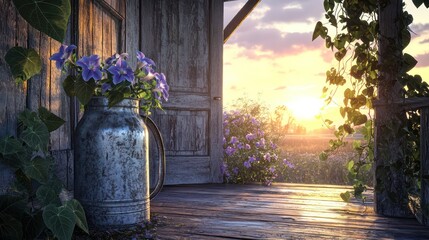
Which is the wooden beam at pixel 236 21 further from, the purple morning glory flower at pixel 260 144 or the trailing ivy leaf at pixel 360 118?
the trailing ivy leaf at pixel 360 118

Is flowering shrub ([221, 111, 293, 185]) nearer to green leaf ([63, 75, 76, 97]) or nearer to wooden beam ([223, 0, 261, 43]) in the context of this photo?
wooden beam ([223, 0, 261, 43])

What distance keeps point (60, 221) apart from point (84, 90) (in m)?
0.64

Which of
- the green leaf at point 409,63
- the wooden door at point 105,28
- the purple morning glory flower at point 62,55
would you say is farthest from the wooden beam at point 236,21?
the purple morning glory flower at point 62,55

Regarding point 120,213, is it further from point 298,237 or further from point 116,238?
point 298,237

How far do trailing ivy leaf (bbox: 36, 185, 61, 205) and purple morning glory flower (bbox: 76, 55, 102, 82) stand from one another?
0.47 m

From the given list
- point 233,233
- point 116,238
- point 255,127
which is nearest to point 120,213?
point 116,238

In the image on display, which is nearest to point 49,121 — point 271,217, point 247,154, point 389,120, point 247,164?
point 271,217

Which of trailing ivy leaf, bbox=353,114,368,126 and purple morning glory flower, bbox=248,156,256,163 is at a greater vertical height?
A: trailing ivy leaf, bbox=353,114,368,126

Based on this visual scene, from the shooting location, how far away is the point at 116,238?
172 centimetres

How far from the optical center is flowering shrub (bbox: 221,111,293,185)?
4074mm

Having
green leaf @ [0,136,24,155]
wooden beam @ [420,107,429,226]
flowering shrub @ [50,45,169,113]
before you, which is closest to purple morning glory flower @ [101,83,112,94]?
flowering shrub @ [50,45,169,113]

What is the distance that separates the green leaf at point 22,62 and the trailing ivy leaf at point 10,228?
47 centimetres

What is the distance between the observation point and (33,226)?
1.36 metres

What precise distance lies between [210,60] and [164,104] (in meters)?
0.64
